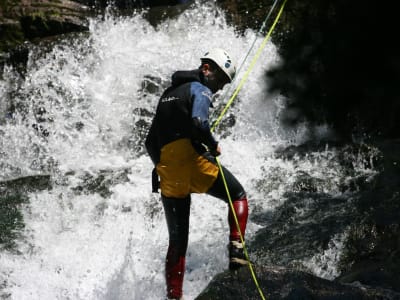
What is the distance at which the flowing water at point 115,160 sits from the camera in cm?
591

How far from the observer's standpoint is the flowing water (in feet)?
19.4

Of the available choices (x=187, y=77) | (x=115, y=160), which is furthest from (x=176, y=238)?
(x=115, y=160)

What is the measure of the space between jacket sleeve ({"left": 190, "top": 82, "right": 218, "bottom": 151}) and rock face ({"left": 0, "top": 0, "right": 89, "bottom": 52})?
6988mm

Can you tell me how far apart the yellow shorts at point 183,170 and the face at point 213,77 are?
48cm

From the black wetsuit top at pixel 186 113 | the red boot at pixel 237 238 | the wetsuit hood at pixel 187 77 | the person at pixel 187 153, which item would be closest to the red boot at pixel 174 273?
the person at pixel 187 153

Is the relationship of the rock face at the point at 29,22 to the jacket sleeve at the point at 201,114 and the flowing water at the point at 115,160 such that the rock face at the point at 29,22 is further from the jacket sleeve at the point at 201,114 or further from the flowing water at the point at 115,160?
the jacket sleeve at the point at 201,114

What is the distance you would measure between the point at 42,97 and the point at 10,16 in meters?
2.06

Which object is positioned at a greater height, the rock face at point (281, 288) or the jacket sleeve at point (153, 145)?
the jacket sleeve at point (153, 145)

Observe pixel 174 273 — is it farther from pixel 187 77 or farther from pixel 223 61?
pixel 223 61

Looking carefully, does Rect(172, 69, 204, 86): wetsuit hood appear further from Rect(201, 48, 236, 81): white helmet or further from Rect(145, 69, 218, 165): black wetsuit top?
Rect(201, 48, 236, 81): white helmet

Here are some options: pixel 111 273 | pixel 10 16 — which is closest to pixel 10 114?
pixel 10 16

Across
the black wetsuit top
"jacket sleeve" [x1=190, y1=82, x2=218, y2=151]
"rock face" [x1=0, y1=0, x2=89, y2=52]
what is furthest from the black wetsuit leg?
"rock face" [x1=0, y1=0, x2=89, y2=52]

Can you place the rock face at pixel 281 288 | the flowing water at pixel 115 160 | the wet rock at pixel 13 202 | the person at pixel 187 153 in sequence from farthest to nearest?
the wet rock at pixel 13 202
the flowing water at pixel 115 160
the person at pixel 187 153
the rock face at pixel 281 288

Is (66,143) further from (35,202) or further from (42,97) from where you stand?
(35,202)
